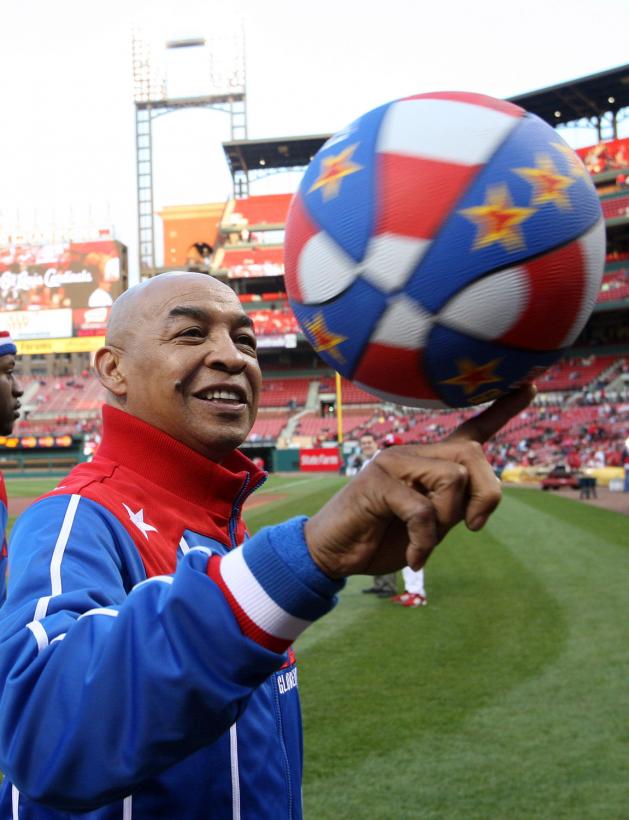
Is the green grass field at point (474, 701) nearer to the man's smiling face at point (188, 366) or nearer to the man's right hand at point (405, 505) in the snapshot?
the man's smiling face at point (188, 366)

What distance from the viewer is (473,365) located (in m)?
1.72

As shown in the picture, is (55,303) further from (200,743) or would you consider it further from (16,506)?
(200,743)

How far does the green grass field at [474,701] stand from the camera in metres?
4.67

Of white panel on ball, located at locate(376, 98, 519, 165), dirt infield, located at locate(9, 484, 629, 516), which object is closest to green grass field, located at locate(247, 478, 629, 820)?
white panel on ball, located at locate(376, 98, 519, 165)

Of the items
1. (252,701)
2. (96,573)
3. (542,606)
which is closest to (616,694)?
(542,606)

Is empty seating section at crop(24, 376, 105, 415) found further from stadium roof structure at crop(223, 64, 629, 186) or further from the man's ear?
the man's ear

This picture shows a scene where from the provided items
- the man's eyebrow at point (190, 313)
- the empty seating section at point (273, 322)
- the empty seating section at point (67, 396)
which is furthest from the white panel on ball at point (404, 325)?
the empty seating section at point (67, 396)

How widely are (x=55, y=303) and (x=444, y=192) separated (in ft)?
196

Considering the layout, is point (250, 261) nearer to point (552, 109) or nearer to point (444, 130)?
point (552, 109)

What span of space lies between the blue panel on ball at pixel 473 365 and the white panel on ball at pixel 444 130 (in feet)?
1.32

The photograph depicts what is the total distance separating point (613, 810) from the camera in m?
4.46

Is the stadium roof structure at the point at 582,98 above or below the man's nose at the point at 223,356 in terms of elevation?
above

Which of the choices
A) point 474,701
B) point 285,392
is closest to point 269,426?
point 285,392

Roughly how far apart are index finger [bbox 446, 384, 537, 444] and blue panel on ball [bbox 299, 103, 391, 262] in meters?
0.43
